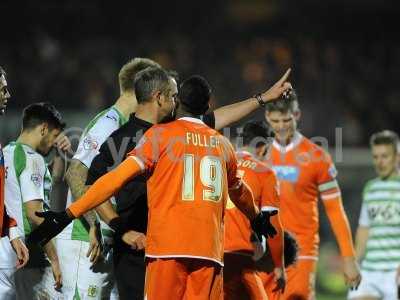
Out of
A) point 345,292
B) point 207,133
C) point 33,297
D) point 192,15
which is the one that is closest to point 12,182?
point 33,297

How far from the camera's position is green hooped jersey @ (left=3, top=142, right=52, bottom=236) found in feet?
22.7

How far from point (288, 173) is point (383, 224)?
140 centimetres

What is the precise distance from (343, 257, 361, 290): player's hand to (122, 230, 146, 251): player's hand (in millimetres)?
3094

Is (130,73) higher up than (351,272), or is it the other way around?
(130,73)

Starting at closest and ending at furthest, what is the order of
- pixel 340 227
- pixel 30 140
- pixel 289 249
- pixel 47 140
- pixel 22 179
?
pixel 22 179, pixel 30 140, pixel 47 140, pixel 289 249, pixel 340 227

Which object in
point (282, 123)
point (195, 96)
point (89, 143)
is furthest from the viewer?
point (282, 123)

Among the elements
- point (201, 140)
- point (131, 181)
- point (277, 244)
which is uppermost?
point (201, 140)

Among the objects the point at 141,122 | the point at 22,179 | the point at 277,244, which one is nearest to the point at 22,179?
the point at 22,179

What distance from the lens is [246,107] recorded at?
6.86m

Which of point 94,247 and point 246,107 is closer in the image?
point 94,247

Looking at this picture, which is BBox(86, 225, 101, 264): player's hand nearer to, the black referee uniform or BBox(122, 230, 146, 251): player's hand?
the black referee uniform

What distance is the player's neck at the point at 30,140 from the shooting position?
23.8 feet

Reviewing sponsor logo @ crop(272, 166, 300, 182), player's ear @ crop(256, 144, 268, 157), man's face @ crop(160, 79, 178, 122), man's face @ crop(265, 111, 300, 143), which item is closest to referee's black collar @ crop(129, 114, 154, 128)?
man's face @ crop(160, 79, 178, 122)

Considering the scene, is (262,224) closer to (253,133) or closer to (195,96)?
(195,96)
